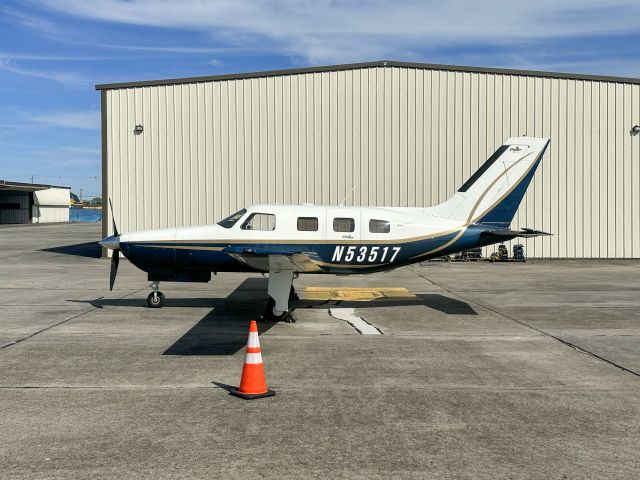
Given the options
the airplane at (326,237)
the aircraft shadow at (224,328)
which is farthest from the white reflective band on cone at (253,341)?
the airplane at (326,237)

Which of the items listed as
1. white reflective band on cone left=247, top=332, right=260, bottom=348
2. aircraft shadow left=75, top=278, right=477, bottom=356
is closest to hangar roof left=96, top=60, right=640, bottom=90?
aircraft shadow left=75, top=278, right=477, bottom=356

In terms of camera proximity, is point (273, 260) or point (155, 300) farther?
point (155, 300)

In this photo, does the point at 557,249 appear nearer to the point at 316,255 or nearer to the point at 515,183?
the point at 515,183

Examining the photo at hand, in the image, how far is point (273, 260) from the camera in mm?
11109

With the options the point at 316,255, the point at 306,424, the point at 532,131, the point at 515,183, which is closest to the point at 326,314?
the point at 316,255

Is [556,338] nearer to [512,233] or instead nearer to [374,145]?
[512,233]

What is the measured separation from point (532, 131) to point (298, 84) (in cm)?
1137

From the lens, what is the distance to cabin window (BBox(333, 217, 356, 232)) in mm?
13227

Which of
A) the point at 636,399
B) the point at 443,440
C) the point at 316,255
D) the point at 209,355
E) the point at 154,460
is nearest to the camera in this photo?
the point at 154,460

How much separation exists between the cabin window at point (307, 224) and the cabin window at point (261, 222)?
1.96ft

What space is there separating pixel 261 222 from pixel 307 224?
105 cm

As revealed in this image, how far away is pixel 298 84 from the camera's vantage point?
89.2 feet

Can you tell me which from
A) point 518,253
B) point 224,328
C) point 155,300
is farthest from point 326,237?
point 518,253

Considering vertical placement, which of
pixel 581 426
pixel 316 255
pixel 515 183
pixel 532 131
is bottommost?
pixel 581 426
